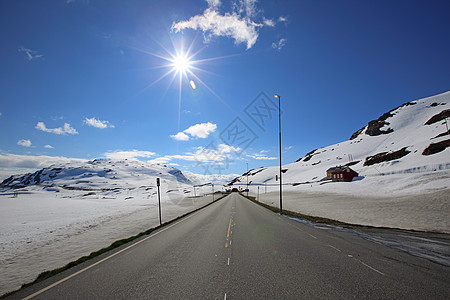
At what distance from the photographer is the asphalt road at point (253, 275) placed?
4941mm

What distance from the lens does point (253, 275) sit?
237 inches

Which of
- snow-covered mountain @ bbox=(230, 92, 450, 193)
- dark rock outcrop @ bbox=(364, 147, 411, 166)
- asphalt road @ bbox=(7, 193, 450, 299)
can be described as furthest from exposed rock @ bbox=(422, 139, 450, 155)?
asphalt road @ bbox=(7, 193, 450, 299)

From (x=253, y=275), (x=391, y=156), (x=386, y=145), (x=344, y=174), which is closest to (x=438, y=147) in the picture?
(x=391, y=156)

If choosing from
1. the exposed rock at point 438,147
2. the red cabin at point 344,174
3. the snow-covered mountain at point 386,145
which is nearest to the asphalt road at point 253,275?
the snow-covered mountain at point 386,145

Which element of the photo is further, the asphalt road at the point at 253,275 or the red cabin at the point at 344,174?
the red cabin at the point at 344,174

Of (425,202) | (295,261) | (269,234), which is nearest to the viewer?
(295,261)

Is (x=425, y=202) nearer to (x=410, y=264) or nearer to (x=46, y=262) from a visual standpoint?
(x=410, y=264)

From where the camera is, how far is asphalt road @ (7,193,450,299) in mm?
4941

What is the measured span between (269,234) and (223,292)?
7.99 metres

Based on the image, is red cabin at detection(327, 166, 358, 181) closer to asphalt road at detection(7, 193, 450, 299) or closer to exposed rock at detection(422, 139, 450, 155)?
exposed rock at detection(422, 139, 450, 155)

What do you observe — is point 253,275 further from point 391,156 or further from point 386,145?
point 386,145

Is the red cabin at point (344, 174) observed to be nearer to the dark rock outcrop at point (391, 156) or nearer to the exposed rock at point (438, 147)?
the dark rock outcrop at point (391, 156)

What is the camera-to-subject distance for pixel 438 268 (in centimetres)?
643

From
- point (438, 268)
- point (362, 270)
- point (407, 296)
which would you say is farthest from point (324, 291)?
point (438, 268)
